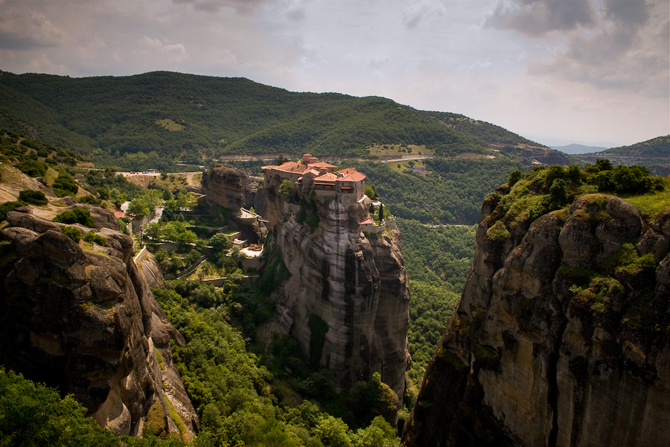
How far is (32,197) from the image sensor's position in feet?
88.2

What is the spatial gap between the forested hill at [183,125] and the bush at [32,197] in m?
115

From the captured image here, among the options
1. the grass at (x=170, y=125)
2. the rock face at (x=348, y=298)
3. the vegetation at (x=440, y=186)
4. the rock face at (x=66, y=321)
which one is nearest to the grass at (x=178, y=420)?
the rock face at (x=66, y=321)

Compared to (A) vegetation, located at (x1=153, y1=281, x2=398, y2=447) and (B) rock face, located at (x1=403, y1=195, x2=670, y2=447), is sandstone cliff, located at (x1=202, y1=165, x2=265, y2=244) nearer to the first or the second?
(A) vegetation, located at (x1=153, y1=281, x2=398, y2=447)

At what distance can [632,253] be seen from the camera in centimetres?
1678

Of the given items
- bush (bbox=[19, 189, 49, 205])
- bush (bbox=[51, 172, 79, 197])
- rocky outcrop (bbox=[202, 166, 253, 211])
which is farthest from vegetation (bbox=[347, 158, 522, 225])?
bush (bbox=[19, 189, 49, 205])

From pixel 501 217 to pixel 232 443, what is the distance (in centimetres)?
2198

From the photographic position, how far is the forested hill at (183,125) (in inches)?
5915

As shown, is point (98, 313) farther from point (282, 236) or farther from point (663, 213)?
point (282, 236)

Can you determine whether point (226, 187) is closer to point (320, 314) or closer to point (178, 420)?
point (320, 314)

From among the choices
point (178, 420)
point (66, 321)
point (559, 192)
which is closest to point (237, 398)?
point (178, 420)

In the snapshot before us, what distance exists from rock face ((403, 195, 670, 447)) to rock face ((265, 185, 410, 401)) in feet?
71.5

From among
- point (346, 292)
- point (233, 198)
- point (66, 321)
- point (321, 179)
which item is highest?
point (321, 179)

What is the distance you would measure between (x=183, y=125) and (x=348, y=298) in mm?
151256

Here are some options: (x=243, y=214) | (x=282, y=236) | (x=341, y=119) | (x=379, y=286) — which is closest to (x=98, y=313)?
(x=379, y=286)
